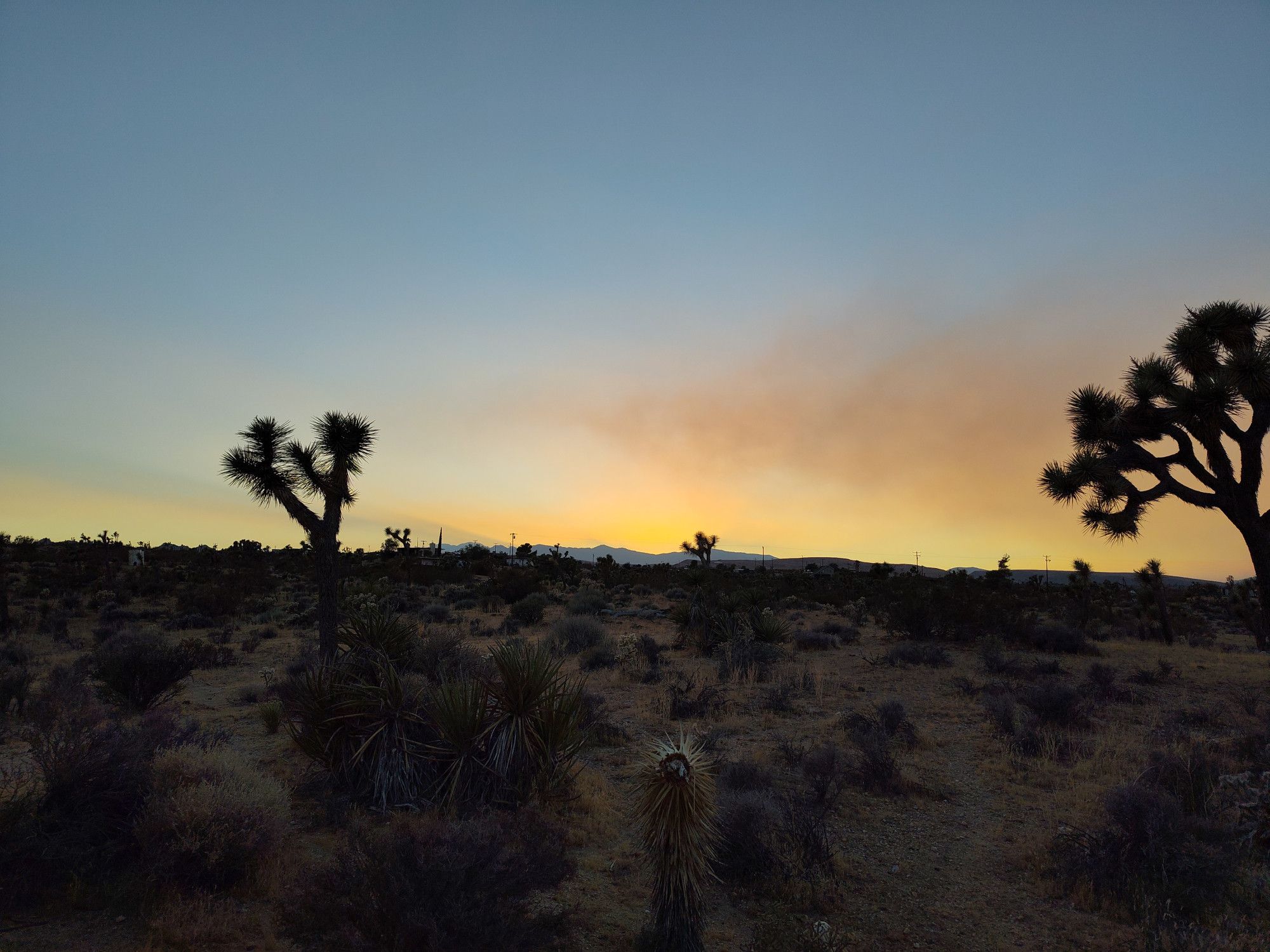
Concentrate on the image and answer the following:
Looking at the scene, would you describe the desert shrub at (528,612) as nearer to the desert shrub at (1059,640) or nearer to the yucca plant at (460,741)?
the desert shrub at (1059,640)

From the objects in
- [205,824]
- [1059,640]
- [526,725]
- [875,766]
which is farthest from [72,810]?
[1059,640]

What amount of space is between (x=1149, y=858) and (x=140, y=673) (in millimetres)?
13146

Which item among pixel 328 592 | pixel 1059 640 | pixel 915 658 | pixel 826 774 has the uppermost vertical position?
pixel 328 592

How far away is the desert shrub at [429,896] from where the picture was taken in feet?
12.9

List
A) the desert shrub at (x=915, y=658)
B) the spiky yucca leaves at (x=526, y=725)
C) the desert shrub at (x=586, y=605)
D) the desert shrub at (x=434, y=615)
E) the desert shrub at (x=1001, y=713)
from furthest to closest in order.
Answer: the desert shrub at (x=586, y=605) < the desert shrub at (x=434, y=615) < the desert shrub at (x=915, y=658) < the desert shrub at (x=1001, y=713) < the spiky yucca leaves at (x=526, y=725)

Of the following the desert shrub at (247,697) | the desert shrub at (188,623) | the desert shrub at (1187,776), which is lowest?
the desert shrub at (247,697)

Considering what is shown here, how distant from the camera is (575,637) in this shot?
1877 cm

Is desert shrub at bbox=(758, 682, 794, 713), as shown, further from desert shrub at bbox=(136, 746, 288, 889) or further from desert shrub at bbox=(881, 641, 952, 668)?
desert shrub at bbox=(136, 746, 288, 889)

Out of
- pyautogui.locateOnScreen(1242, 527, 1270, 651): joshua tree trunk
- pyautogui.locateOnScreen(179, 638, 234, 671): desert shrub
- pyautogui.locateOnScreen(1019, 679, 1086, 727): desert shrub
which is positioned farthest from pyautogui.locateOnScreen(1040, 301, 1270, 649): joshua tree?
pyautogui.locateOnScreen(179, 638, 234, 671): desert shrub

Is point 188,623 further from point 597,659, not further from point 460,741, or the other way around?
point 460,741

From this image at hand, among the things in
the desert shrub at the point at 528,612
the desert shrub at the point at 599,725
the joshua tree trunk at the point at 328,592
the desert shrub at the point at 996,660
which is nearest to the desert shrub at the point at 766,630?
the desert shrub at the point at 996,660

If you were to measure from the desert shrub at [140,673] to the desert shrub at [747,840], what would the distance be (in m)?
9.40

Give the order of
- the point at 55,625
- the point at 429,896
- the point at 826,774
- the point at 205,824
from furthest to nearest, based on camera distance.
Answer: the point at 55,625 < the point at 826,774 < the point at 205,824 < the point at 429,896

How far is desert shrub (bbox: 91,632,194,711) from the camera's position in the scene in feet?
34.4
